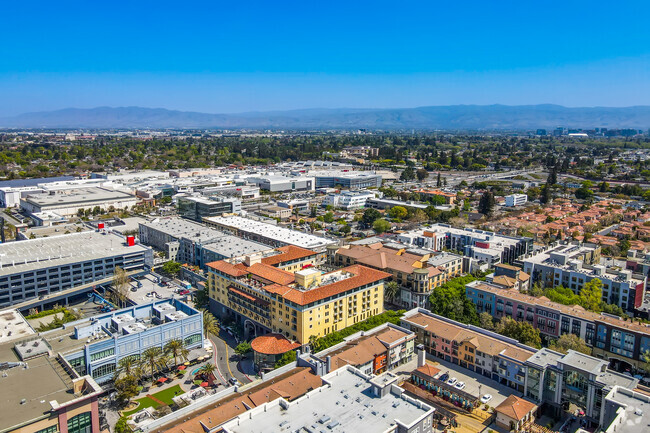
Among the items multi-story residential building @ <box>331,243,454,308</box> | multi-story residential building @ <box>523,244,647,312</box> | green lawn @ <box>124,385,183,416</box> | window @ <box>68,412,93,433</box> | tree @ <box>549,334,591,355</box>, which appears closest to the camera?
window @ <box>68,412,93,433</box>

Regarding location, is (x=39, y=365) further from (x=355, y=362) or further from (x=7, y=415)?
(x=355, y=362)

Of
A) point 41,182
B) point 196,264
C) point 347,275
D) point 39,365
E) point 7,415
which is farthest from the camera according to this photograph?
point 41,182

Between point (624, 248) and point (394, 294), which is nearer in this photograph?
point (394, 294)

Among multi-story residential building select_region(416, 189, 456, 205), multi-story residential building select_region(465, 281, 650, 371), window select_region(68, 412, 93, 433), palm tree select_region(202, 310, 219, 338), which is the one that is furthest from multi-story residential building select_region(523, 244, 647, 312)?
multi-story residential building select_region(416, 189, 456, 205)

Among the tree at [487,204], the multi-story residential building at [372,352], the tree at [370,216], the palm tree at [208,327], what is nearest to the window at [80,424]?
the multi-story residential building at [372,352]

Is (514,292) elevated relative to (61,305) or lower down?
elevated

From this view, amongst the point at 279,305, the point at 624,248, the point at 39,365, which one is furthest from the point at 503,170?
the point at 39,365

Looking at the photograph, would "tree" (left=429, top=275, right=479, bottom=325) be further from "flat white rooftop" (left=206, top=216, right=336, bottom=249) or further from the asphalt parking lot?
"flat white rooftop" (left=206, top=216, right=336, bottom=249)
